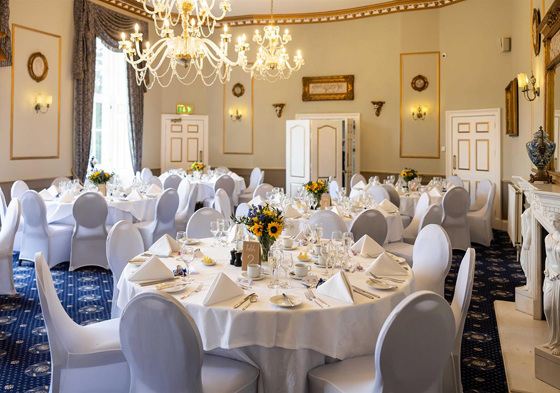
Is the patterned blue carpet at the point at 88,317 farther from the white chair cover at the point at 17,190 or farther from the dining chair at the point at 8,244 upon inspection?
the white chair cover at the point at 17,190

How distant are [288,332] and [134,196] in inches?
198

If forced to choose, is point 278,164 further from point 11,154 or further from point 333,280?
point 333,280

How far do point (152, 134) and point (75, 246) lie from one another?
625cm

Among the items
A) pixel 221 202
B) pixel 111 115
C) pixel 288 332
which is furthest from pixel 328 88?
pixel 288 332

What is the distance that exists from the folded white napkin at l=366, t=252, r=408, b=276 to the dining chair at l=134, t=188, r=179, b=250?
153 inches

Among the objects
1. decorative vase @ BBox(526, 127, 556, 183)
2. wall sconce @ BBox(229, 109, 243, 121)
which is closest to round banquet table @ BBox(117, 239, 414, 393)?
decorative vase @ BBox(526, 127, 556, 183)

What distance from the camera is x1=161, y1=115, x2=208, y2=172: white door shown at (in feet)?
40.0

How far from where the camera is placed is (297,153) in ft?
37.4

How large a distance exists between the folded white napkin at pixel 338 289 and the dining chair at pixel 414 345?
47 centimetres

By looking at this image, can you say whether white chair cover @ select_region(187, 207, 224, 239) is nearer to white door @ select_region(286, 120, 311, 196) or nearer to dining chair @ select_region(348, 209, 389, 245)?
dining chair @ select_region(348, 209, 389, 245)

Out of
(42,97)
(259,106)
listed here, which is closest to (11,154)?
(42,97)

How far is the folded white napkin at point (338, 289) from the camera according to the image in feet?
8.49

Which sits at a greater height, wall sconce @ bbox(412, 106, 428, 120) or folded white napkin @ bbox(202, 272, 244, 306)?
wall sconce @ bbox(412, 106, 428, 120)

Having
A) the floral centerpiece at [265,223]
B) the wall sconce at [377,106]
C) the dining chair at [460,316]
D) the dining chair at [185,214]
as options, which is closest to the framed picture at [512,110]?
the wall sconce at [377,106]
